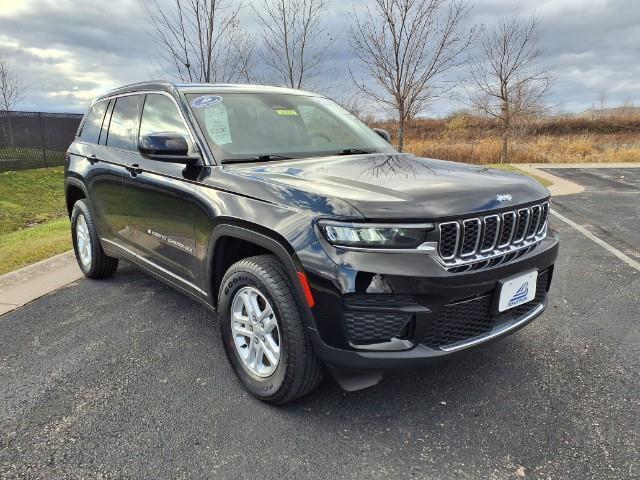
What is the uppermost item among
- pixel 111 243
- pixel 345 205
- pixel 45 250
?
pixel 345 205

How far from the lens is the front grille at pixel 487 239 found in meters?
2.25

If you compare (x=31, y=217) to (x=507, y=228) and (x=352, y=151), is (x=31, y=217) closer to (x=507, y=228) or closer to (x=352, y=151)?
(x=352, y=151)

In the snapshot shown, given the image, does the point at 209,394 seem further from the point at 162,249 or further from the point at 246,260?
the point at 162,249

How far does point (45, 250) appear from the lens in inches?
241

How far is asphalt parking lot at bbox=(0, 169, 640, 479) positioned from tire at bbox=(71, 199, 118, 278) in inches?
36.1

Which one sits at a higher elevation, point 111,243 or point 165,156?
point 165,156

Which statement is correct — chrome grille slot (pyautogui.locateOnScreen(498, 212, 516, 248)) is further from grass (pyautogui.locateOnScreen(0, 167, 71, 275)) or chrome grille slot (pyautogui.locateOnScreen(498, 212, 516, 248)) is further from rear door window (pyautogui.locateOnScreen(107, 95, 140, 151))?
grass (pyautogui.locateOnScreen(0, 167, 71, 275))

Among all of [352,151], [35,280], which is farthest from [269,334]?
[35,280]

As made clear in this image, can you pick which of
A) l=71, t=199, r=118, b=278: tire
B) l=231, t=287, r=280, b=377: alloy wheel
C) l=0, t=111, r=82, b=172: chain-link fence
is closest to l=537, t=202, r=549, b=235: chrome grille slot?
l=231, t=287, r=280, b=377: alloy wheel

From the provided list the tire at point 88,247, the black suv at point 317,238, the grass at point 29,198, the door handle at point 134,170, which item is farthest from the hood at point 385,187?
the grass at point 29,198

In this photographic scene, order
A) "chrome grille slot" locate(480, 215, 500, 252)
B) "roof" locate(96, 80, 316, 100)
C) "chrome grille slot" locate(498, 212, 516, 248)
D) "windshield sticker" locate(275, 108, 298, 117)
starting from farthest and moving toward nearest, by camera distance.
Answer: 1. "windshield sticker" locate(275, 108, 298, 117)
2. "roof" locate(96, 80, 316, 100)
3. "chrome grille slot" locate(498, 212, 516, 248)
4. "chrome grille slot" locate(480, 215, 500, 252)

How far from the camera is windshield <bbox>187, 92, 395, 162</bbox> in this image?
3160 mm

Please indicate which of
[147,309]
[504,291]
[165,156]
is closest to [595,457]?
[504,291]

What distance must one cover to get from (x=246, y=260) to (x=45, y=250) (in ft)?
15.2
